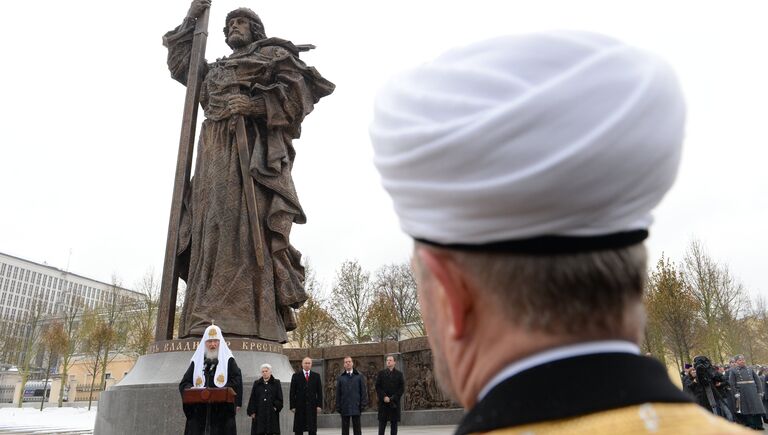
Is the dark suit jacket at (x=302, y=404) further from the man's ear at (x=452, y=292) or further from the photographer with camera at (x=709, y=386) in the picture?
the photographer with camera at (x=709, y=386)

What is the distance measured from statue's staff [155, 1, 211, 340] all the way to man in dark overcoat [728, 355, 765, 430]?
1334cm

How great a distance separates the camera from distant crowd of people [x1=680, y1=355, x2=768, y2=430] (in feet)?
43.1

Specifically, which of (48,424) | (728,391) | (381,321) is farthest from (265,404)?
(381,321)

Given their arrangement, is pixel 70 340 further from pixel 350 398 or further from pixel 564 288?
pixel 564 288

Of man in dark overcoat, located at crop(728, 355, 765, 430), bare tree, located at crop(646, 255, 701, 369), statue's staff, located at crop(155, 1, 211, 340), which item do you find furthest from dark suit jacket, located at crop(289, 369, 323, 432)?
bare tree, located at crop(646, 255, 701, 369)

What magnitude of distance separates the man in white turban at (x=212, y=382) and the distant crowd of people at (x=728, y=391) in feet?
35.3

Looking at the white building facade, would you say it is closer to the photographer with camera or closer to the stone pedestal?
the stone pedestal

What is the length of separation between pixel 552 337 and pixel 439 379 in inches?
10.6

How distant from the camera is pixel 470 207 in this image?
0.90 m

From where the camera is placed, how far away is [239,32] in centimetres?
1127

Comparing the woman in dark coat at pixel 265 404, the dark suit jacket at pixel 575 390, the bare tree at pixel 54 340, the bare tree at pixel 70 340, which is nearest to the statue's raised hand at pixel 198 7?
the woman in dark coat at pixel 265 404

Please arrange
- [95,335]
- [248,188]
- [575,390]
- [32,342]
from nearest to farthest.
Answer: [575,390] → [248,188] → [95,335] → [32,342]

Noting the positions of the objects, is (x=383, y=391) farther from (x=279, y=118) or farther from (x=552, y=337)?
(x=552, y=337)

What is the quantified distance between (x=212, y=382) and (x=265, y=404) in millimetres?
1143
